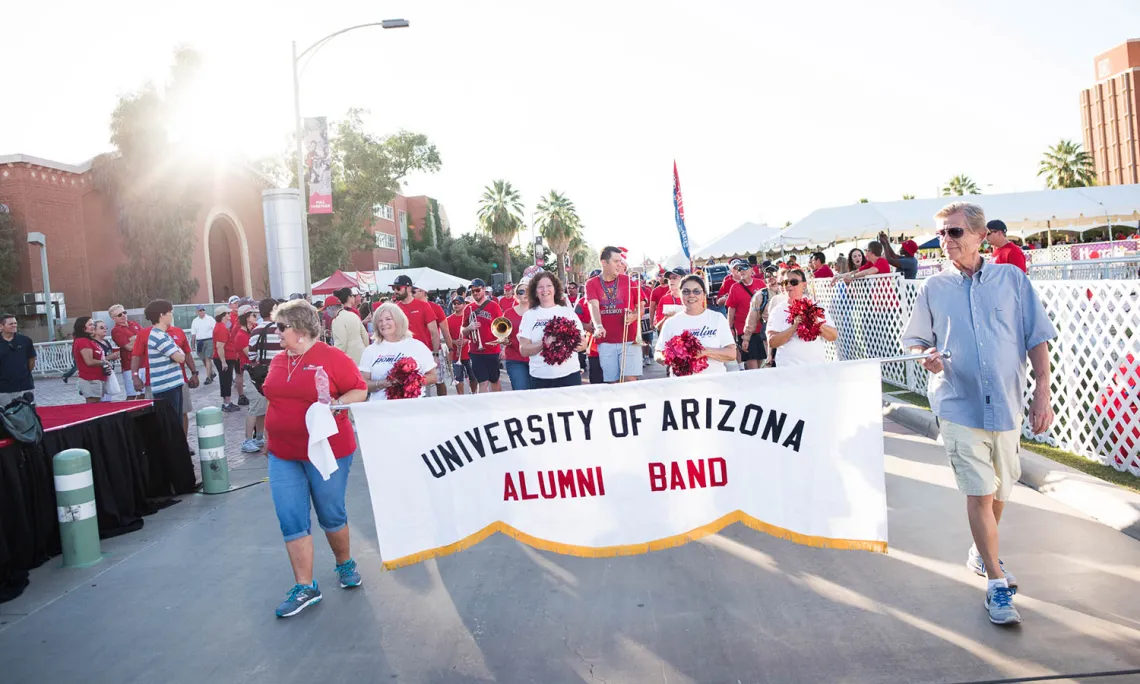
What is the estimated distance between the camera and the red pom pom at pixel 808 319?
737cm

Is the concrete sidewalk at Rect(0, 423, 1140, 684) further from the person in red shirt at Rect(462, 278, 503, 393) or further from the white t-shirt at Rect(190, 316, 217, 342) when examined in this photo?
the white t-shirt at Rect(190, 316, 217, 342)

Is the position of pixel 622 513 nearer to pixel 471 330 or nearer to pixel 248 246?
pixel 471 330

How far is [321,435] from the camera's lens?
14.8 feet

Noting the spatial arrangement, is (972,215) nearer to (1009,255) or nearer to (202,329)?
(1009,255)

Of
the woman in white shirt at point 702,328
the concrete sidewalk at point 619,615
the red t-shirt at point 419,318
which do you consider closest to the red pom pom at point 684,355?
the woman in white shirt at point 702,328

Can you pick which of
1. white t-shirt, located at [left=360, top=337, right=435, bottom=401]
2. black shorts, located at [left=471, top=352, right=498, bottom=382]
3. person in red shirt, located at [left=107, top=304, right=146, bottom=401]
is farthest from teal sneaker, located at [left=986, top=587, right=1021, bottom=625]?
person in red shirt, located at [left=107, top=304, right=146, bottom=401]

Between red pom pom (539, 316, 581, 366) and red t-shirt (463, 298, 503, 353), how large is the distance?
2.85m

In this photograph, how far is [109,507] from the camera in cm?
708

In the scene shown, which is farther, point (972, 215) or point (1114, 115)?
point (1114, 115)

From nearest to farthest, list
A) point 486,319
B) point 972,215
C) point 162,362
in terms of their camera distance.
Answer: point 972,215 → point 162,362 → point 486,319

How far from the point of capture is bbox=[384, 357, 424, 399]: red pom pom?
6.04 meters

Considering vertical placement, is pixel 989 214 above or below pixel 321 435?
above

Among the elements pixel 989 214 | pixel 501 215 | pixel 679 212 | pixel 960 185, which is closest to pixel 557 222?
pixel 501 215

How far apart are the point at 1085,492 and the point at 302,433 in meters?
5.60
